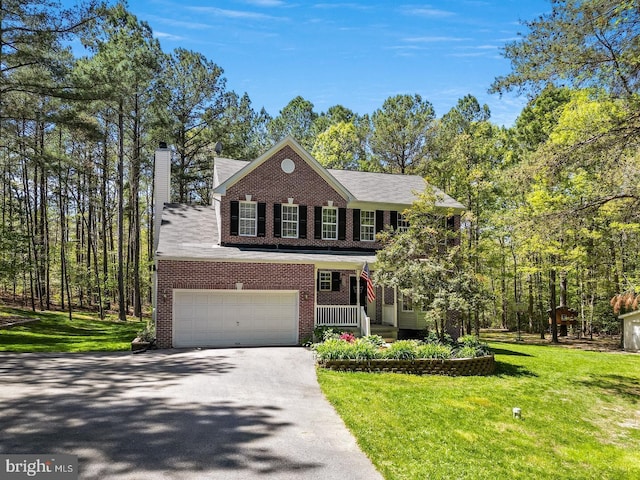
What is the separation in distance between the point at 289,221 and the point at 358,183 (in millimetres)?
4846

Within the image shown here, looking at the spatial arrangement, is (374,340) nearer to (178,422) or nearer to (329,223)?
(329,223)

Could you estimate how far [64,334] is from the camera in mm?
19781

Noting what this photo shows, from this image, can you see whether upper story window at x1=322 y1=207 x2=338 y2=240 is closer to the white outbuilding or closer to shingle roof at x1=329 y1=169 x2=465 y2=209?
shingle roof at x1=329 y1=169 x2=465 y2=209

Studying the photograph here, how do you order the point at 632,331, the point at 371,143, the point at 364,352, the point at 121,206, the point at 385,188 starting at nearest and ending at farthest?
the point at 364,352
the point at 385,188
the point at 632,331
the point at 121,206
the point at 371,143

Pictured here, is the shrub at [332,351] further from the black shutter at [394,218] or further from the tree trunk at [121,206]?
the tree trunk at [121,206]

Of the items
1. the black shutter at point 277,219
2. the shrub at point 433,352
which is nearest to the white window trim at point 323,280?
the black shutter at point 277,219

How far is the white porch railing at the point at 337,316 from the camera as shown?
17172 mm

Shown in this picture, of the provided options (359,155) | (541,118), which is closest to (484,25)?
(541,118)

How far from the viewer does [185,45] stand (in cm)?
3045

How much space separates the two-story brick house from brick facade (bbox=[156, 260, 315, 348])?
4 centimetres

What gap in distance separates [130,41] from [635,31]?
24.7 metres

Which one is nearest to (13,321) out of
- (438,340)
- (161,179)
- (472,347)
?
(161,179)

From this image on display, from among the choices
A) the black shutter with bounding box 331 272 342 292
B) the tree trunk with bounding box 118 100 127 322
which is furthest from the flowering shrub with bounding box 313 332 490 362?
the tree trunk with bounding box 118 100 127 322

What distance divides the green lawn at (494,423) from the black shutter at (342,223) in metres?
8.55
